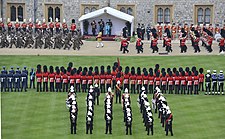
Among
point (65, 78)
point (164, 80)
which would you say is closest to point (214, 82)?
point (164, 80)

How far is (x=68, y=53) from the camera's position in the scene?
53.0 m

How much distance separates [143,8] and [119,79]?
22527mm

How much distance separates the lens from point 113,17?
200 ft

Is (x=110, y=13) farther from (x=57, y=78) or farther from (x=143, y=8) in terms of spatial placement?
(x=57, y=78)

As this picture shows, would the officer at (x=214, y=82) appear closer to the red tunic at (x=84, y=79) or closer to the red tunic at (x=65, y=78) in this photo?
the red tunic at (x=84, y=79)

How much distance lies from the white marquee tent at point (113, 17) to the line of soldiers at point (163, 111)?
22.5m

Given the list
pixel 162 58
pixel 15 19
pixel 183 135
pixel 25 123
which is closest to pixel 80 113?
pixel 25 123

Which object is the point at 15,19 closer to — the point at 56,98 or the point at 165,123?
the point at 56,98

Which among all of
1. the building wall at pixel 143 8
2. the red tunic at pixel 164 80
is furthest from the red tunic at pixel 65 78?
the building wall at pixel 143 8

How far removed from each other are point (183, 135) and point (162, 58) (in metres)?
17.1

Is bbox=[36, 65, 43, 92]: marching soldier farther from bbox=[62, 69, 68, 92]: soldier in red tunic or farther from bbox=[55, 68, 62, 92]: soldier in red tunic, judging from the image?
bbox=[62, 69, 68, 92]: soldier in red tunic

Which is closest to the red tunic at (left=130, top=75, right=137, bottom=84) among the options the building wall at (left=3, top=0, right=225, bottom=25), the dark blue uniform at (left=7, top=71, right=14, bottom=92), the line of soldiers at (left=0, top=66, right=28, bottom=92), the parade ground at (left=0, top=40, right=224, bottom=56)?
the line of soldiers at (left=0, top=66, right=28, bottom=92)

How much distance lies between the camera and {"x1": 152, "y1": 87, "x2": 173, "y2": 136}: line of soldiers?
114 ft

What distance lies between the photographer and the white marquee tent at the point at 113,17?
2369 inches
